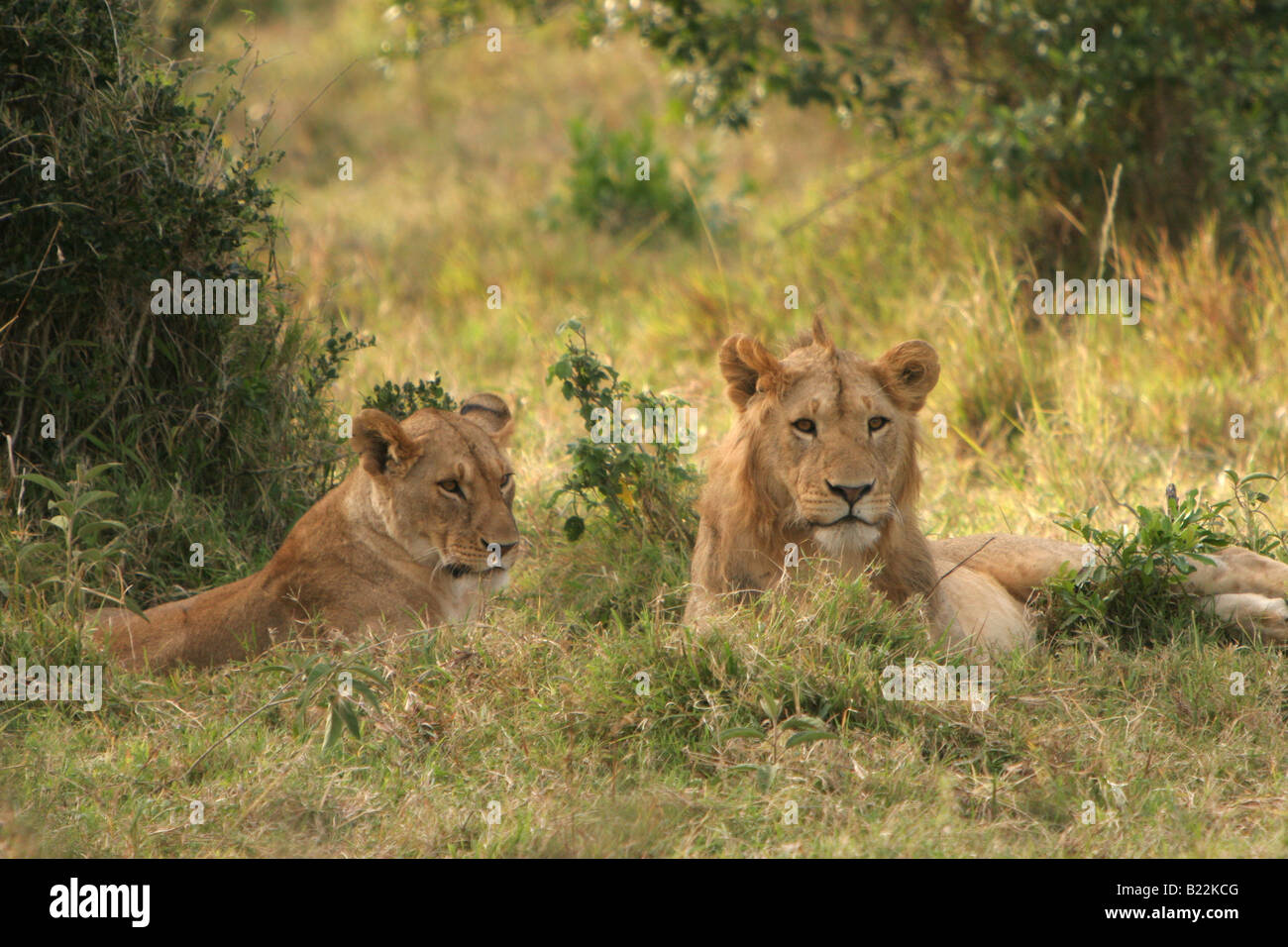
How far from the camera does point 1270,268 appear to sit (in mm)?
8383

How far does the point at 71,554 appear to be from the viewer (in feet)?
16.3

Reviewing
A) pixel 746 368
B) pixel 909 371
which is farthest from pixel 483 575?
pixel 909 371

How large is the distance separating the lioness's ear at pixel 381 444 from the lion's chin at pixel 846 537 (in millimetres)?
1483

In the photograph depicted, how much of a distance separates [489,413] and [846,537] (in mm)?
1671

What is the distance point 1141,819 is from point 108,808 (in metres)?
2.79

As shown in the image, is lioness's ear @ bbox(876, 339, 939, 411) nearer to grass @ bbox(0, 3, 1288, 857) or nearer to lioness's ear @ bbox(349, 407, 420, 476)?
grass @ bbox(0, 3, 1288, 857)

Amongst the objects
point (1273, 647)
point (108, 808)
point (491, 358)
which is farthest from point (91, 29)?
point (1273, 647)

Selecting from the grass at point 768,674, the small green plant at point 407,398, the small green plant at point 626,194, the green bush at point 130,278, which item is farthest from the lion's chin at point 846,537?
the small green plant at point 626,194

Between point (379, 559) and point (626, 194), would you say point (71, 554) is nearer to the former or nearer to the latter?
point (379, 559)

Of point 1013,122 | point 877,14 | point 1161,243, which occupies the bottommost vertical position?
point 1161,243

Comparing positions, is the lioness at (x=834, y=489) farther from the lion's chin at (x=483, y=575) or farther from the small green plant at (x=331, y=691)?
the small green plant at (x=331, y=691)

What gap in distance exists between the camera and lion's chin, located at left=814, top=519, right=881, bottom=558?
472 centimetres

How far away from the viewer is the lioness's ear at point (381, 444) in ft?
17.0

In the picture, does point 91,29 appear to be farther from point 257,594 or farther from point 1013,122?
point 1013,122
